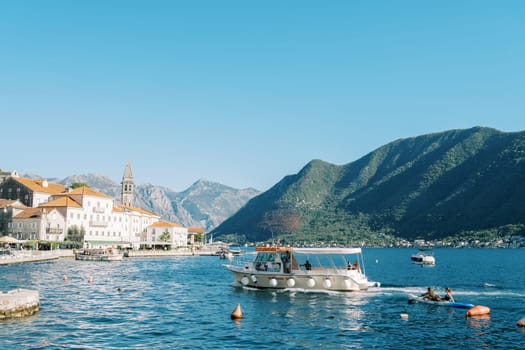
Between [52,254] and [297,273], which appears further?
[52,254]

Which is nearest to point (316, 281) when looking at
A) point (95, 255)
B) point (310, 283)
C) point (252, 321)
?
point (310, 283)

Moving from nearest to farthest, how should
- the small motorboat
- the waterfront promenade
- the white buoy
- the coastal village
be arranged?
Answer: the small motorboat < the white buoy < the waterfront promenade < the coastal village

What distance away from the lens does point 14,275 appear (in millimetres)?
71812

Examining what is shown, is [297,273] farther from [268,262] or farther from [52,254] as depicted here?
[52,254]

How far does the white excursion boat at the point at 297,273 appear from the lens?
2210 inches

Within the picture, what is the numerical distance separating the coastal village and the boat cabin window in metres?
74.1

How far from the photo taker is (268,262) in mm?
60156

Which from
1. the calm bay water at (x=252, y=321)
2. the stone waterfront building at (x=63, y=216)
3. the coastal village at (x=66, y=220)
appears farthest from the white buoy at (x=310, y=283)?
the stone waterfront building at (x=63, y=216)

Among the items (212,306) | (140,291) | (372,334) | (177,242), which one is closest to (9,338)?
(212,306)

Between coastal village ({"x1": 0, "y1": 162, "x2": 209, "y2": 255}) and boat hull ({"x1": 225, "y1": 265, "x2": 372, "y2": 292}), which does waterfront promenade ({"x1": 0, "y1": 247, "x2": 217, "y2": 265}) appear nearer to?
coastal village ({"x1": 0, "y1": 162, "x2": 209, "y2": 255})

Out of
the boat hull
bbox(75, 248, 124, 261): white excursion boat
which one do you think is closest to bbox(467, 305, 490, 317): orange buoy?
the boat hull

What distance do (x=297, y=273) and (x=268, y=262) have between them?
4.48 m

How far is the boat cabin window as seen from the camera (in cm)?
5922

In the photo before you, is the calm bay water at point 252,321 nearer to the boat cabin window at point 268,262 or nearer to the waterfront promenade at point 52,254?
the boat cabin window at point 268,262
